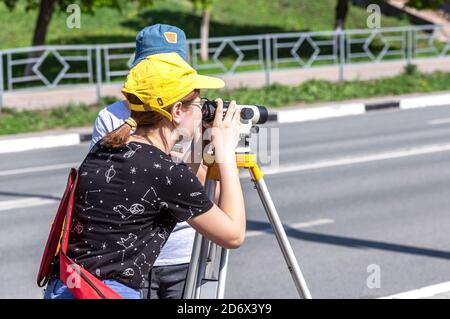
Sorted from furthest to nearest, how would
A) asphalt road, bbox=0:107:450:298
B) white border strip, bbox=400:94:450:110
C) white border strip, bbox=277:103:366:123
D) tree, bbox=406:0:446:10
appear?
tree, bbox=406:0:446:10
white border strip, bbox=400:94:450:110
white border strip, bbox=277:103:366:123
asphalt road, bbox=0:107:450:298

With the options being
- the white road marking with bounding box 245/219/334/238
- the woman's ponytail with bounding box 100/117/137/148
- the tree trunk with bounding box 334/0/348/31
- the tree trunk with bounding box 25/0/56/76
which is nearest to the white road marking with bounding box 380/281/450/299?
the white road marking with bounding box 245/219/334/238

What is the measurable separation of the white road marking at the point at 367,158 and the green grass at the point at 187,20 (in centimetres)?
1700

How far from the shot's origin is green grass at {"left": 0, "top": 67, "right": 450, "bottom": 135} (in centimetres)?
1593

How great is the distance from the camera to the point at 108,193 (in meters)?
3.04

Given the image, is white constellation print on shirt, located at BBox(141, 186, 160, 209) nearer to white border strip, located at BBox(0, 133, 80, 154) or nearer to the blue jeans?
the blue jeans

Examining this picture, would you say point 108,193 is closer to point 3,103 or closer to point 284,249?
point 284,249

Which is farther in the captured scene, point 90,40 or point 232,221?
point 90,40

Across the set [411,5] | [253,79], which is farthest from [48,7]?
[411,5]

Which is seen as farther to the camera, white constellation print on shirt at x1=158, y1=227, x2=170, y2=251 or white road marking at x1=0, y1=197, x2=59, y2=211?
white road marking at x1=0, y1=197, x2=59, y2=211

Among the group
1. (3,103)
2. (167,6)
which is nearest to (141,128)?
(3,103)

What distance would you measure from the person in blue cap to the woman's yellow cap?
65 centimetres

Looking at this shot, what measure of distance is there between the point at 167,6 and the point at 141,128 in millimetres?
31544

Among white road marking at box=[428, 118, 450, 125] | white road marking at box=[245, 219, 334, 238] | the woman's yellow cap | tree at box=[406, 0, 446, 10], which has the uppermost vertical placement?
the woman's yellow cap

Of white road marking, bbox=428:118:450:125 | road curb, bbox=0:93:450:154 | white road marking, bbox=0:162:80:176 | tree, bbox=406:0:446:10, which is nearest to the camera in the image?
white road marking, bbox=0:162:80:176
